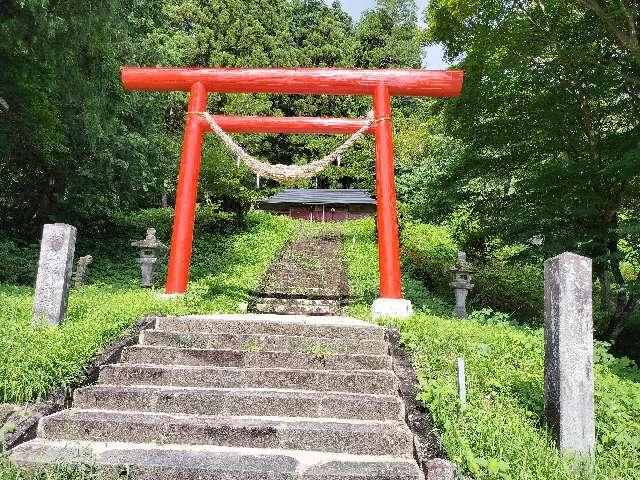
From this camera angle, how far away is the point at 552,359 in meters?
4.61

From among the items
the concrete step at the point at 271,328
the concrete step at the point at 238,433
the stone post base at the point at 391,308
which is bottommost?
the concrete step at the point at 238,433

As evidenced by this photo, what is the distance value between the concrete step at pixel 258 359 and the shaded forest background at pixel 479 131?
15.0ft

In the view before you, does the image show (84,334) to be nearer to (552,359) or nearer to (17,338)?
(17,338)

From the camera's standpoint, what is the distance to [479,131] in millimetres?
11484

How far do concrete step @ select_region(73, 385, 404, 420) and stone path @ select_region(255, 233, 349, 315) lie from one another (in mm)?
5594

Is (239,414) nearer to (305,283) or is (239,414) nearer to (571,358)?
(571,358)

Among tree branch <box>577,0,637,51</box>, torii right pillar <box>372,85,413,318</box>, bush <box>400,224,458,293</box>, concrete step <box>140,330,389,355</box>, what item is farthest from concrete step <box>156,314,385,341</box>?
tree branch <box>577,0,637,51</box>

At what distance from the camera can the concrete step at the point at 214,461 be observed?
383 cm

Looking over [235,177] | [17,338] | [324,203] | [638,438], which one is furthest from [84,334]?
[324,203]

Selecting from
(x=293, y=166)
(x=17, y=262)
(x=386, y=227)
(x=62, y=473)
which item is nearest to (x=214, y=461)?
(x=62, y=473)

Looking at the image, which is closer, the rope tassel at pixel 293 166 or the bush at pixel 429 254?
the rope tassel at pixel 293 166

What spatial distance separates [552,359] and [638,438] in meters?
1.00

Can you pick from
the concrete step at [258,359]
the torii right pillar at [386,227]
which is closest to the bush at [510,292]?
the torii right pillar at [386,227]

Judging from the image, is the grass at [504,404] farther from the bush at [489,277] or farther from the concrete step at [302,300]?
the bush at [489,277]
